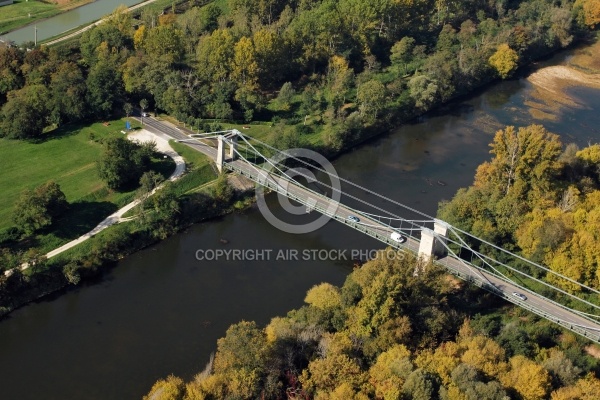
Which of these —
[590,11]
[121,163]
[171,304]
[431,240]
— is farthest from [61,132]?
[590,11]

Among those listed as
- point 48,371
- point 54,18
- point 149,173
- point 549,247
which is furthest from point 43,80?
point 549,247

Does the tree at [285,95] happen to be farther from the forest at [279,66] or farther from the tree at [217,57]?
the tree at [217,57]

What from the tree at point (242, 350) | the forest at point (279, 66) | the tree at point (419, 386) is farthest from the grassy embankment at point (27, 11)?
the tree at point (419, 386)

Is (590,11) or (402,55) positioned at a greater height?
(590,11)

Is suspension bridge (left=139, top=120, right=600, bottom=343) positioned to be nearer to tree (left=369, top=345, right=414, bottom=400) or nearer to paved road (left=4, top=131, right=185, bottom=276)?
paved road (left=4, top=131, right=185, bottom=276)

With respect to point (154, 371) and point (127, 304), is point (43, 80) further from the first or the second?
point (154, 371)

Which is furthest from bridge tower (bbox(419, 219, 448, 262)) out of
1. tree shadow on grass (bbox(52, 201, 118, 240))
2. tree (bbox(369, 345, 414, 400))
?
tree shadow on grass (bbox(52, 201, 118, 240))

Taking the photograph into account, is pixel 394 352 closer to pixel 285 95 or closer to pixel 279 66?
pixel 285 95
